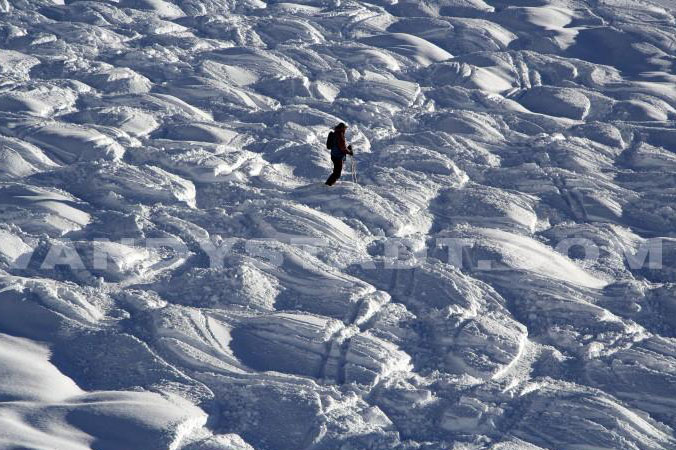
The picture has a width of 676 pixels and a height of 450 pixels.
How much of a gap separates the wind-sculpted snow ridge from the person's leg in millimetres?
191

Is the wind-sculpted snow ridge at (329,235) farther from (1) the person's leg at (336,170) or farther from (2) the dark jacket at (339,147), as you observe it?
(2) the dark jacket at (339,147)

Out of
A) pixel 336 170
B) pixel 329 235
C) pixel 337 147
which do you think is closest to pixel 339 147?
pixel 337 147

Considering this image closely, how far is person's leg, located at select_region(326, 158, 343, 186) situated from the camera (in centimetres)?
983

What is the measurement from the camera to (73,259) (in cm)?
827

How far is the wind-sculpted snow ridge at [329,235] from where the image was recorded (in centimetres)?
684

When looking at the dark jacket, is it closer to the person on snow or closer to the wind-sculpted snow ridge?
the person on snow

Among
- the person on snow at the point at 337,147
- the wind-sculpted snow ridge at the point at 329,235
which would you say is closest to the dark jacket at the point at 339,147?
the person on snow at the point at 337,147

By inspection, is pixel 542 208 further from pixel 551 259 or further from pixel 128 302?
pixel 128 302

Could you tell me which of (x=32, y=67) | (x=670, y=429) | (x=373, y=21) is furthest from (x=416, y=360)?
(x=373, y=21)

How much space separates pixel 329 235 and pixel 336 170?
103 cm

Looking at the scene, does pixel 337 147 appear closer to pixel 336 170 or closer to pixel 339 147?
pixel 339 147

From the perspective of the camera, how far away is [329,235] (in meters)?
9.10

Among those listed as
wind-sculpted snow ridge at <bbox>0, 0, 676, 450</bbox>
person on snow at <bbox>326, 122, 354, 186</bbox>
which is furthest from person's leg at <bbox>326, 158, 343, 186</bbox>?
wind-sculpted snow ridge at <bbox>0, 0, 676, 450</bbox>

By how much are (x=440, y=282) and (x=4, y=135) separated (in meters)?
5.29
